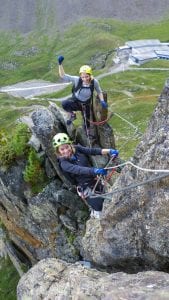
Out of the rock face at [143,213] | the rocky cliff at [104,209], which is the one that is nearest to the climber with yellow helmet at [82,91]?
the rocky cliff at [104,209]

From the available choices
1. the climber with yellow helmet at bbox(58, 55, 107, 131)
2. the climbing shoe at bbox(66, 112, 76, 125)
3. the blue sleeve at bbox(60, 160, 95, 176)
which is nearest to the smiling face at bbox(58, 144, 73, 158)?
the blue sleeve at bbox(60, 160, 95, 176)

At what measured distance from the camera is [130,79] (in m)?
149

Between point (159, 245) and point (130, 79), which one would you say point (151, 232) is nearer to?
Answer: point (159, 245)

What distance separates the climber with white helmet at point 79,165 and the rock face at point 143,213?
59.2 inches

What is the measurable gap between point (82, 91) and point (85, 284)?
44.3 ft

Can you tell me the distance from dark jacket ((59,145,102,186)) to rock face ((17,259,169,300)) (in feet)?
14.4

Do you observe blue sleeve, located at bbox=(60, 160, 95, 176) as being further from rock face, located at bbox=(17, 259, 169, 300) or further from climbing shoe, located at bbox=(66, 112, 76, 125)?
climbing shoe, located at bbox=(66, 112, 76, 125)

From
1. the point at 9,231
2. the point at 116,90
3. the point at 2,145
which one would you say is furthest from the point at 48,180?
the point at 116,90

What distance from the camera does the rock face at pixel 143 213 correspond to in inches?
732

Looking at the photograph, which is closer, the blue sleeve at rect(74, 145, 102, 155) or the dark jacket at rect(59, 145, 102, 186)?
the dark jacket at rect(59, 145, 102, 186)

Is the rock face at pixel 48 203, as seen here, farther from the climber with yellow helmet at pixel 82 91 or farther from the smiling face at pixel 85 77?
the smiling face at pixel 85 77

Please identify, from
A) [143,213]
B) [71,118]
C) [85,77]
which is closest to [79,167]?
[143,213]

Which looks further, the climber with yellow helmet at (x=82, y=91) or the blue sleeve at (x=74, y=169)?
the climber with yellow helmet at (x=82, y=91)

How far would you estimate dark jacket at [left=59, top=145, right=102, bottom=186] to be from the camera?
21930 millimetres
